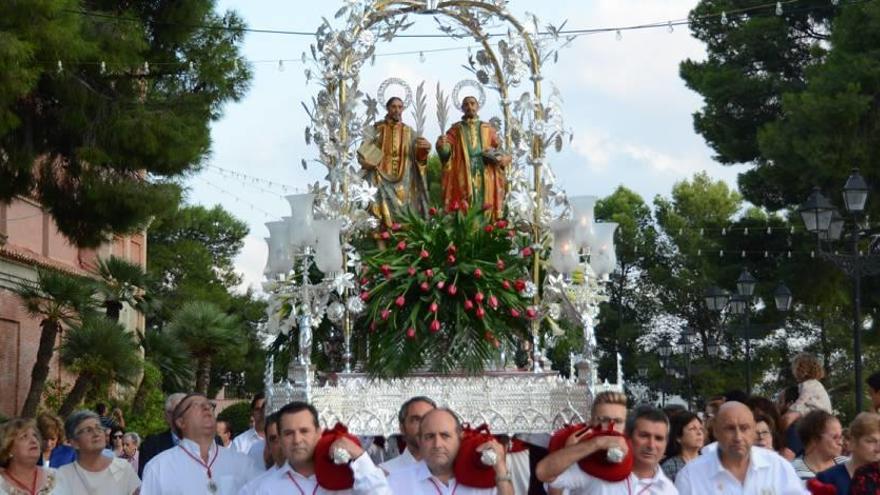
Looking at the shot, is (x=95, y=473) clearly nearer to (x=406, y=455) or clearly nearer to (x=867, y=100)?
(x=406, y=455)

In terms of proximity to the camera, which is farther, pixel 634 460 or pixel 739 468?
pixel 739 468

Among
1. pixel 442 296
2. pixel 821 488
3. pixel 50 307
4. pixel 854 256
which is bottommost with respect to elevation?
pixel 821 488

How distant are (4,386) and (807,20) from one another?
19195 mm

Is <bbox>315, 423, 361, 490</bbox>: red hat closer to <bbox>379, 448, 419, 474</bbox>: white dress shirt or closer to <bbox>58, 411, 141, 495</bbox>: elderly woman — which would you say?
<bbox>379, 448, 419, 474</bbox>: white dress shirt

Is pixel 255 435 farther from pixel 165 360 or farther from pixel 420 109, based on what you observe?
pixel 165 360

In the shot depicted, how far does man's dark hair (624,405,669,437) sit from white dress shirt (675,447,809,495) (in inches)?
11.4

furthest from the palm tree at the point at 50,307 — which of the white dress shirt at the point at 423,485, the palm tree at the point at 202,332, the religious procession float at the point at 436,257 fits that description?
the white dress shirt at the point at 423,485

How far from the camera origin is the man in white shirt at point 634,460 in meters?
8.60

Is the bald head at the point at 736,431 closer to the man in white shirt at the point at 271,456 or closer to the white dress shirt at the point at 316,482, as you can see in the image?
the white dress shirt at the point at 316,482

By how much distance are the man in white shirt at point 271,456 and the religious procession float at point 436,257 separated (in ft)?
10.4

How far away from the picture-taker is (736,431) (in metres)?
8.88

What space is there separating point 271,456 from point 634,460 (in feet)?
8.44

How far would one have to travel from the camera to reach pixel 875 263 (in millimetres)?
19469

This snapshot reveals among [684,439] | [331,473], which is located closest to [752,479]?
[331,473]
